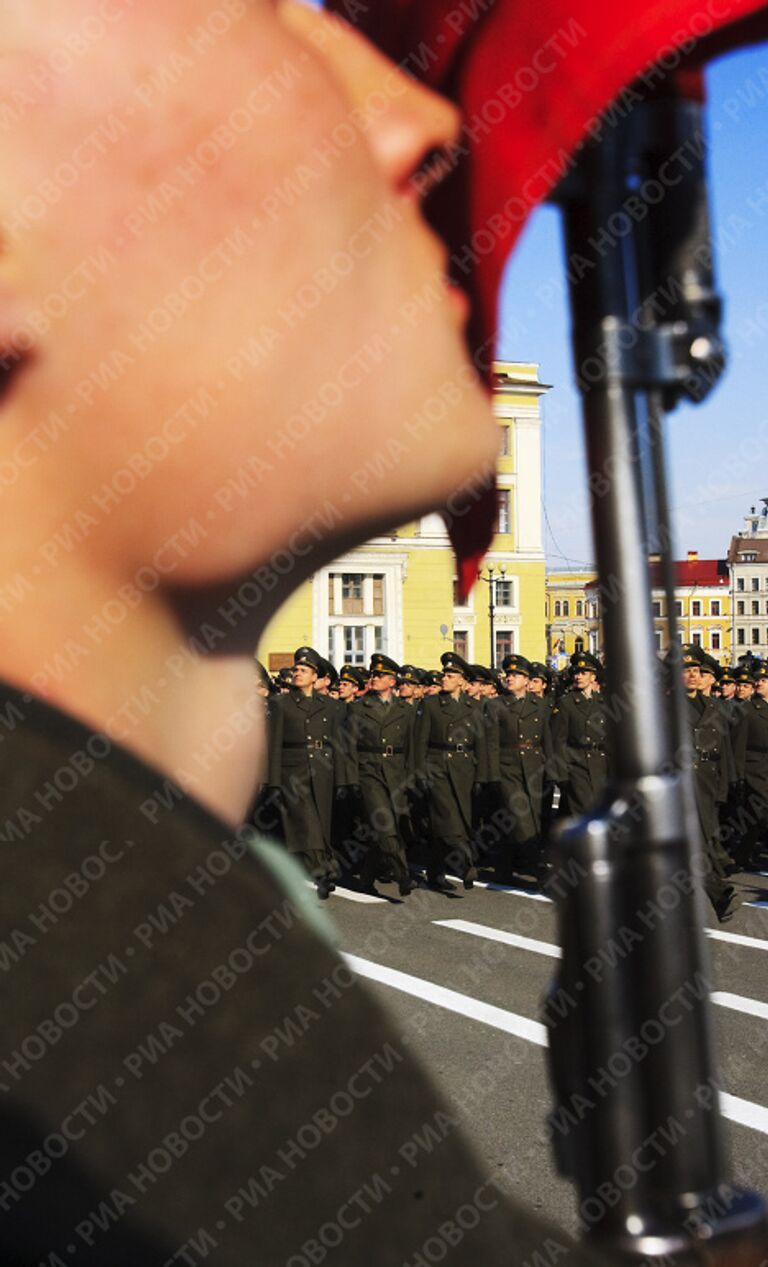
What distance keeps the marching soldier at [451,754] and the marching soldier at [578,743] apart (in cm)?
66

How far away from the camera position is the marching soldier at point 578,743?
29.4ft

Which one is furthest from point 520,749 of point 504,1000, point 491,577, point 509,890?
point 491,577

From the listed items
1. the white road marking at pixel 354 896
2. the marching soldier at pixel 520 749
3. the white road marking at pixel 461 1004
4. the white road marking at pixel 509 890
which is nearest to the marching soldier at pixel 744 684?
the marching soldier at pixel 520 749

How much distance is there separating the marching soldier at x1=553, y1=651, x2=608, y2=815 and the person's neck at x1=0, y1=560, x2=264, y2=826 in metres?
7.85

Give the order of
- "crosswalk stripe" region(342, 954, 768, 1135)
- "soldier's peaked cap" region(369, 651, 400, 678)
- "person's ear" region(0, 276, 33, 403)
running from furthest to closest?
"crosswalk stripe" region(342, 954, 768, 1135)
"soldier's peaked cap" region(369, 651, 400, 678)
"person's ear" region(0, 276, 33, 403)

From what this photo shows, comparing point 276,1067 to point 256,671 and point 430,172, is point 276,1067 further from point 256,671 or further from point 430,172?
point 430,172

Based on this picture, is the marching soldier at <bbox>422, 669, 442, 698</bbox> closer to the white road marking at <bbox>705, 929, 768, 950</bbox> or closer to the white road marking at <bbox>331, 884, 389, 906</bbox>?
the white road marking at <bbox>331, 884, 389, 906</bbox>

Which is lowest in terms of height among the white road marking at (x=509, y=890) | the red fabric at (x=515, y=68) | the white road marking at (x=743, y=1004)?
the white road marking at (x=509, y=890)

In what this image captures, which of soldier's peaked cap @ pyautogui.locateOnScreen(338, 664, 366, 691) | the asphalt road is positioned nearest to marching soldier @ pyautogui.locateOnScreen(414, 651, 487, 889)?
the asphalt road

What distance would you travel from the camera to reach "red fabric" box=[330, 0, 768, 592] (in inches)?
23.6

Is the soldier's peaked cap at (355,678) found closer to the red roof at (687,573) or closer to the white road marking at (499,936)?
the white road marking at (499,936)

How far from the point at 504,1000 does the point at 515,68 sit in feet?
16.6

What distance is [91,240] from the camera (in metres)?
0.55

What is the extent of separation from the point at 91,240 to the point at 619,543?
267 millimetres
